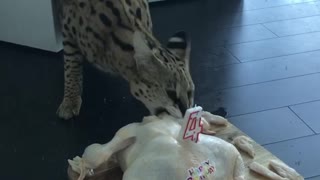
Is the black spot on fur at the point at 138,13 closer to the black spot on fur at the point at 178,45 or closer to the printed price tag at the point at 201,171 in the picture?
the black spot on fur at the point at 178,45

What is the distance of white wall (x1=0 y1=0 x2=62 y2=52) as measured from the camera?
8.59 feet

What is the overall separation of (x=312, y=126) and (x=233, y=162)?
90cm

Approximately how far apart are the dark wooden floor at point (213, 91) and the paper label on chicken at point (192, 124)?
72 cm

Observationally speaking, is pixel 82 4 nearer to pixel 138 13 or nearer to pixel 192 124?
pixel 138 13

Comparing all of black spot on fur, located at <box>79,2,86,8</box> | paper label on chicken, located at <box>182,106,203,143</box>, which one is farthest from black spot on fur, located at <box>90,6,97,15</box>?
paper label on chicken, located at <box>182,106,203,143</box>

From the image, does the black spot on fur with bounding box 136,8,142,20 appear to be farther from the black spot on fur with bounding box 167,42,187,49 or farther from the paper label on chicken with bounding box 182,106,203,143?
the paper label on chicken with bounding box 182,106,203,143

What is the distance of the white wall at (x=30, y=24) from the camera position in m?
2.62

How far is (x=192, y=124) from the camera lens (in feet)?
4.31

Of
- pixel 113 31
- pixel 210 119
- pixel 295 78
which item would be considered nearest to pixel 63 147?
pixel 113 31

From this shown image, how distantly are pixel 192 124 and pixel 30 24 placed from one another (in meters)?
1.56

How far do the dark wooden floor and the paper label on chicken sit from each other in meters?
0.72

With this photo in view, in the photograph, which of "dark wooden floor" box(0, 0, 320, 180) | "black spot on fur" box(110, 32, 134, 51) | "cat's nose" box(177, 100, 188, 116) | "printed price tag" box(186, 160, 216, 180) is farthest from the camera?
"dark wooden floor" box(0, 0, 320, 180)

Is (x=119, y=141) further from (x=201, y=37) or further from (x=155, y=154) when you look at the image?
(x=201, y=37)

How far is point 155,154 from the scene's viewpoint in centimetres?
133
